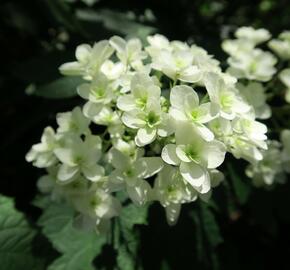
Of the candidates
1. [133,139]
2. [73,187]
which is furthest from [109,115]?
[73,187]

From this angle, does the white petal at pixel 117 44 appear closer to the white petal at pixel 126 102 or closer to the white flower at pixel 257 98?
the white petal at pixel 126 102

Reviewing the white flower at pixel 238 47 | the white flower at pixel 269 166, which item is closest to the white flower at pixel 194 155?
the white flower at pixel 269 166

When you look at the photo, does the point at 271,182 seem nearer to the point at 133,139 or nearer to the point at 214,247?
the point at 214,247

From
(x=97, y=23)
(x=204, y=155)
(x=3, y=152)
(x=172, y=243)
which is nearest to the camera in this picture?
(x=204, y=155)

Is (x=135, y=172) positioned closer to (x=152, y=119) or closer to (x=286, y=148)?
(x=152, y=119)

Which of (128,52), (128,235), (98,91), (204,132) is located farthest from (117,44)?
(128,235)

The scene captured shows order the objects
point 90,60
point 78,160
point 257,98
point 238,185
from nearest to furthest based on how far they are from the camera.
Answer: point 78,160
point 90,60
point 257,98
point 238,185
